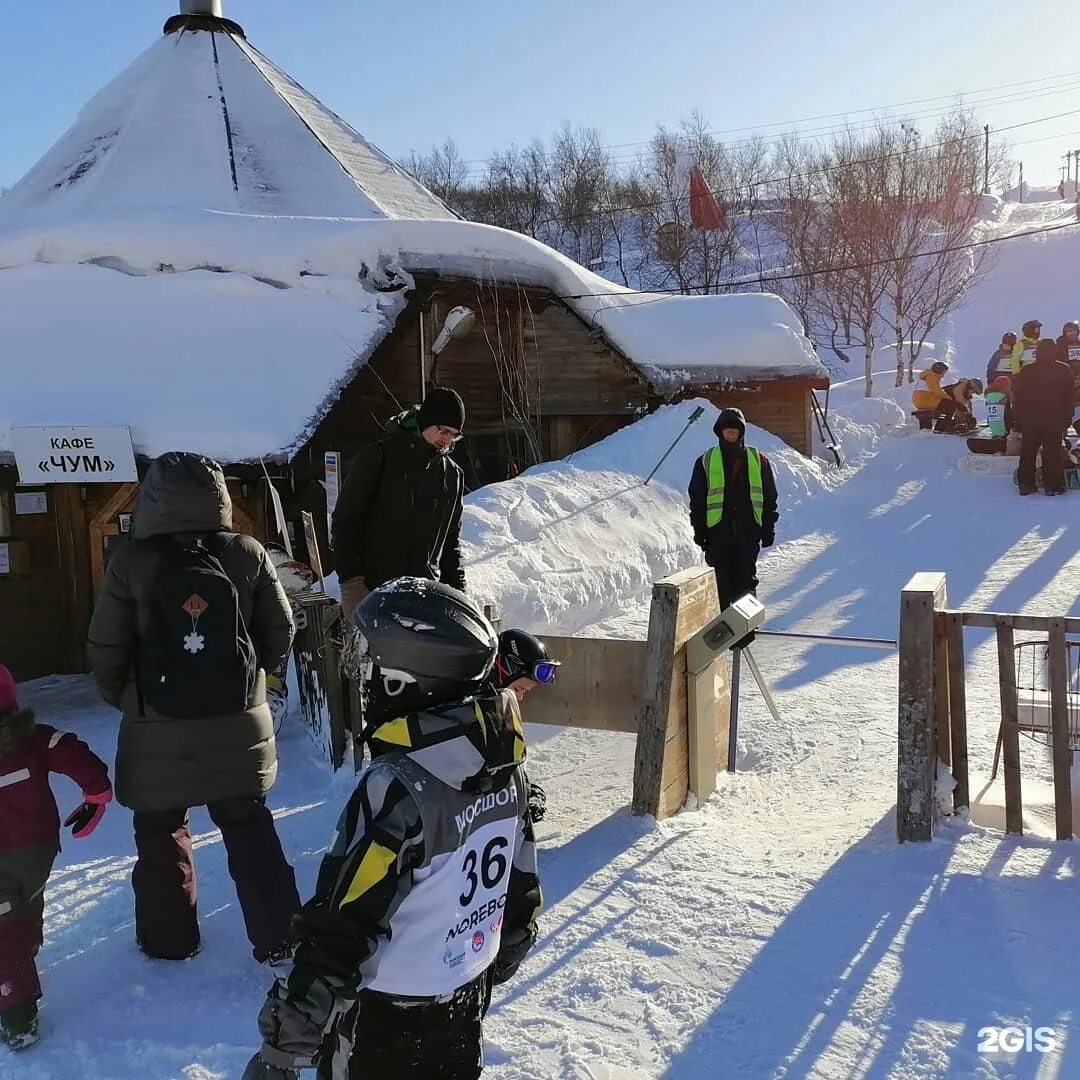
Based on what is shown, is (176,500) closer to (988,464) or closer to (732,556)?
(732,556)

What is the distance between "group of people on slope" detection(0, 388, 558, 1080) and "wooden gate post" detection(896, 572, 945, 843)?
206 cm

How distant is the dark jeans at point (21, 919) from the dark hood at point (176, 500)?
3.41 feet

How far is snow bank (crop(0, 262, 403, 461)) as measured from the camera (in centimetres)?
843

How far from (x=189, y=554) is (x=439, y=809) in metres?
1.70

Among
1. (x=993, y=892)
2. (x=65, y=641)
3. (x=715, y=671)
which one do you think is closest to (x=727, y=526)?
(x=715, y=671)

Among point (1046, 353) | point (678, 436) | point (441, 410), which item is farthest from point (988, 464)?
point (441, 410)

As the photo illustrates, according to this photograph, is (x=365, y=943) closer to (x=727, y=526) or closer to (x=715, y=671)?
(x=715, y=671)

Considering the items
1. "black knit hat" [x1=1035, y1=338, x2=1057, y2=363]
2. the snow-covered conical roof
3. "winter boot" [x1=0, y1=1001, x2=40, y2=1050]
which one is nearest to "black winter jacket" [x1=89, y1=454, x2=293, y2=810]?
"winter boot" [x1=0, y1=1001, x2=40, y2=1050]

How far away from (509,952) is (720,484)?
5.15 m

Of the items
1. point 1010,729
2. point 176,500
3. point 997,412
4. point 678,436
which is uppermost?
point 997,412

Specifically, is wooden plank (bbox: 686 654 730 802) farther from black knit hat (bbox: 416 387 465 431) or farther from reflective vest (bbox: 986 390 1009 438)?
reflective vest (bbox: 986 390 1009 438)

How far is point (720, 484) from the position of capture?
6832 millimetres

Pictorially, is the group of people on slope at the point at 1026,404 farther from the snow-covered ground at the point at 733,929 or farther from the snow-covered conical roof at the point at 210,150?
the snow-covered conical roof at the point at 210,150

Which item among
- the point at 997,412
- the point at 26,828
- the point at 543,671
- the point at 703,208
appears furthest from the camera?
the point at 703,208
